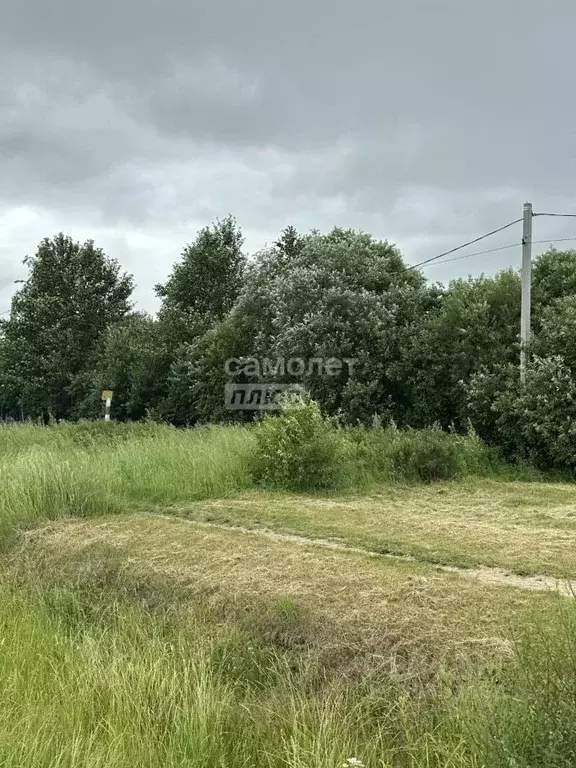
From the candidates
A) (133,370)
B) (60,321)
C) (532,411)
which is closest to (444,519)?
(532,411)

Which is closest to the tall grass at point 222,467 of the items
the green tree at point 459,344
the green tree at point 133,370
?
the green tree at point 459,344

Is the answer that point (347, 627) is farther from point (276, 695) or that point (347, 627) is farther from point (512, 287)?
point (512, 287)

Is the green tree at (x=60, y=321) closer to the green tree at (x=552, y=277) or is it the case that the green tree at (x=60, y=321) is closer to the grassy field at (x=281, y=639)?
the green tree at (x=552, y=277)

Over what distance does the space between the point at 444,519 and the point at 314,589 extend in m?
3.42

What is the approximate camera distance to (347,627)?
5070mm

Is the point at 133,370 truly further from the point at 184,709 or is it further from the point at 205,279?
the point at 184,709

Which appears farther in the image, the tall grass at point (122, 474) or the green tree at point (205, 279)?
the green tree at point (205, 279)

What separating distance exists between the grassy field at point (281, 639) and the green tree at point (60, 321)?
27913mm

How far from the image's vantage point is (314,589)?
5754 millimetres

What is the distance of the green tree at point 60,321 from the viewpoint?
1422 inches

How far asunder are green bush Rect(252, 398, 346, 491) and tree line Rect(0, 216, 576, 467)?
159 inches

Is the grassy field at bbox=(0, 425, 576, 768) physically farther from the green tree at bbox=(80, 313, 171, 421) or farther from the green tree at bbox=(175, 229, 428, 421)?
the green tree at bbox=(80, 313, 171, 421)

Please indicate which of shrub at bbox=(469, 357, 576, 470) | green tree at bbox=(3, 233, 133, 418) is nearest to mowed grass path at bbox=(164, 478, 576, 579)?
shrub at bbox=(469, 357, 576, 470)

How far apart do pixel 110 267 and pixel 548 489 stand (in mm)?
31501
